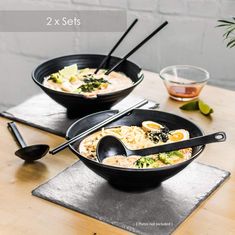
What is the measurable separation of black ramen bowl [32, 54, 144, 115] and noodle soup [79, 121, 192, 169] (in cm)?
17

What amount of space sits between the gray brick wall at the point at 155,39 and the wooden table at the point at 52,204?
66 cm

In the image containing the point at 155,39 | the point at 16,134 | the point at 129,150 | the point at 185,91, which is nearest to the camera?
the point at 129,150

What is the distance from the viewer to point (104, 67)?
1.66 m

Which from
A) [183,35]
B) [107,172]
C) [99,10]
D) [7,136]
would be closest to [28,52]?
[99,10]

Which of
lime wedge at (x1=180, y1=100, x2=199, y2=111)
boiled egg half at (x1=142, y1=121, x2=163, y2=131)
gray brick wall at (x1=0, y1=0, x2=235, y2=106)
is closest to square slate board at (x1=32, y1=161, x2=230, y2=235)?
boiled egg half at (x1=142, y1=121, x2=163, y2=131)

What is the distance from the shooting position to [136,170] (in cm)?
101

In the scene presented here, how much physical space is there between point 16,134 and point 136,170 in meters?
0.47

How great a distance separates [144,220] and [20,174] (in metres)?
0.33

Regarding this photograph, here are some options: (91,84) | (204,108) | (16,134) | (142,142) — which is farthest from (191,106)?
(16,134)

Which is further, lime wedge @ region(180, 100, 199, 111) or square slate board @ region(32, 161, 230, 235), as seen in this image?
lime wedge @ region(180, 100, 199, 111)

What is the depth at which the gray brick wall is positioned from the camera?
6.91 ft

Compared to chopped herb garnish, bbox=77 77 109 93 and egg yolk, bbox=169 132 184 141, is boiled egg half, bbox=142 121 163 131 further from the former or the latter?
chopped herb garnish, bbox=77 77 109 93

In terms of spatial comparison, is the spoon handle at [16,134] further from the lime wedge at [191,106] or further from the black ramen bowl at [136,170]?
the lime wedge at [191,106]

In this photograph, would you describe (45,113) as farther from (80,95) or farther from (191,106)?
(191,106)
